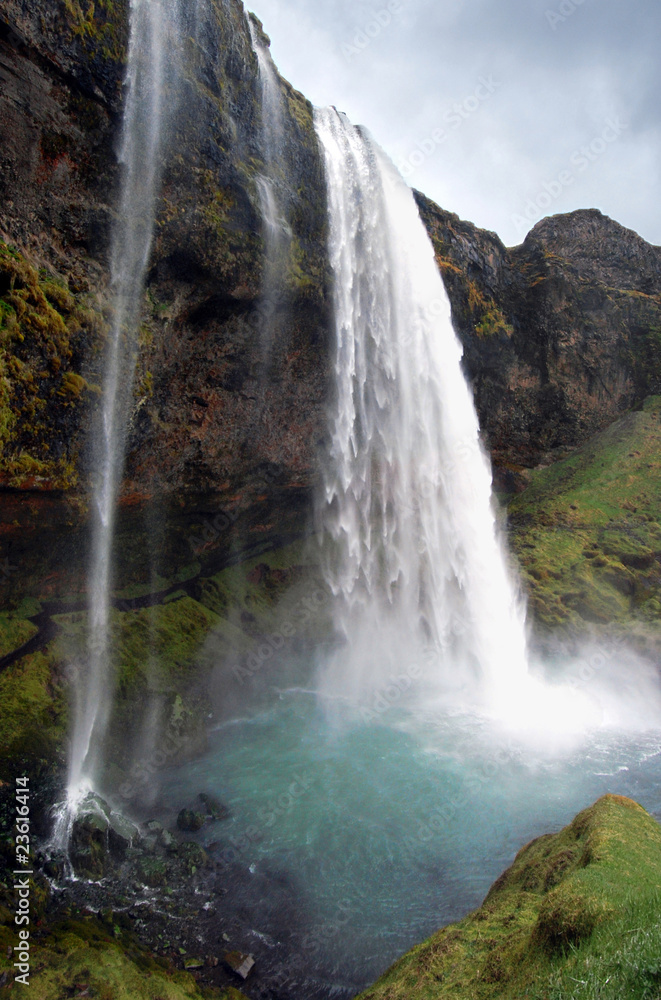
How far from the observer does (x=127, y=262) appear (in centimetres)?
1501

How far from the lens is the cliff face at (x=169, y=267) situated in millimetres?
12812

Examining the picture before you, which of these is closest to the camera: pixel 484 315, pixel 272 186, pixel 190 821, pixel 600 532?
pixel 190 821

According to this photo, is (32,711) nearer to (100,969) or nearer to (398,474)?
(100,969)

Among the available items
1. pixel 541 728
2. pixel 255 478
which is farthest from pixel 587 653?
pixel 255 478

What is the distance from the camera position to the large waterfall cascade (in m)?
14.4

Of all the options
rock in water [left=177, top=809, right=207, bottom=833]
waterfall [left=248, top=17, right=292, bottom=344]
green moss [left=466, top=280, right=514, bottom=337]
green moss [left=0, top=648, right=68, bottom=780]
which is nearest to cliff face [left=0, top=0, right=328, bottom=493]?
waterfall [left=248, top=17, right=292, bottom=344]

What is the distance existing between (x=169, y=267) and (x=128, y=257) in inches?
52.1

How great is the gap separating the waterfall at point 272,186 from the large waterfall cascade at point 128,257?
11.8 feet

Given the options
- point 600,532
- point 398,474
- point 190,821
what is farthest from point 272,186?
point 600,532

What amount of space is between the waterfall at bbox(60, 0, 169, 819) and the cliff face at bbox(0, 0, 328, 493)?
323mm

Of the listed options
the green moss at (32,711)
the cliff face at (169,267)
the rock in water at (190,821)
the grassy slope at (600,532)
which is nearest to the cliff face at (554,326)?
the grassy slope at (600,532)

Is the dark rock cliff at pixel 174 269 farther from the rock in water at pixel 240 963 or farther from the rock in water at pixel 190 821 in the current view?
the rock in water at pixel 240 963

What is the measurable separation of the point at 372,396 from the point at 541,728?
44.3ft

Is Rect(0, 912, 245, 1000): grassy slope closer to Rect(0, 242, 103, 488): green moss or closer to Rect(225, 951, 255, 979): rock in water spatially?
Rect(225, 951, 255, 979): rock in water
